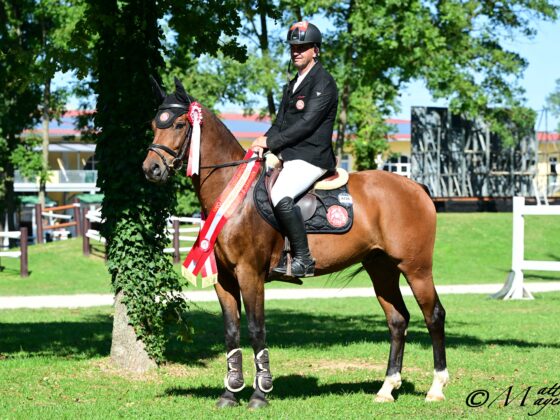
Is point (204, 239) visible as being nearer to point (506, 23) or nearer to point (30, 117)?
point (506, 23)

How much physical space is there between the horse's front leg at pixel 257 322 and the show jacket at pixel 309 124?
4.00 ft

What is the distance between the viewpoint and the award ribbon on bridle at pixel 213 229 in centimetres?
824

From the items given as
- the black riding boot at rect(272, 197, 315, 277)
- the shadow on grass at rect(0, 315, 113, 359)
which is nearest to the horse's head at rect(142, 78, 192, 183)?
the black riding boot at rect(272, 197, 315, 277)

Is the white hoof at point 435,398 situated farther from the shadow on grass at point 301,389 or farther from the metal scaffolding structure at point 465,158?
the metal scaffolding structure at point 465,158

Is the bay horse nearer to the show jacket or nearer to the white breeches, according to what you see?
the white breeches

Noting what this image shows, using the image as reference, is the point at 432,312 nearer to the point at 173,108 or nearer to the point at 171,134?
the point at 171,134

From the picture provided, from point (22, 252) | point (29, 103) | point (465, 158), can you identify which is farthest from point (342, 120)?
point (29, 103)

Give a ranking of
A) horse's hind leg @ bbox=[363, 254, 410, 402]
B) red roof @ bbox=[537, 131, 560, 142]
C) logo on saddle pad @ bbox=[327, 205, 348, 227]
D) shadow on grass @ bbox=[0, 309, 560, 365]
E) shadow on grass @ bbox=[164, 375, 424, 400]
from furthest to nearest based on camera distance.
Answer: red roof @ bbox=[537, 131, 560, 142] < shadow on grass @ bbox=[0, 309, 560, 365] < horse's hind leg @ bbox=[363, 254, 410, 402] < shadow on grass @ bbox=[164, 375, 424, 400] < logo on saddle pad @ bbox=[327, 205, 348, 227]

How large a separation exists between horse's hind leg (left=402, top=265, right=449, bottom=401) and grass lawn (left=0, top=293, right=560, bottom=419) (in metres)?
0.24

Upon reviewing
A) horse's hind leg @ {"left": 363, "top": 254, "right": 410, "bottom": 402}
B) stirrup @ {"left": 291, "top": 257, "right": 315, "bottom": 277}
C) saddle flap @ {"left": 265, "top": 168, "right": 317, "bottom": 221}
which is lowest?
horse's hind leg @ {"left": 363, "top": 254, "right": 410, "bottom": 402}

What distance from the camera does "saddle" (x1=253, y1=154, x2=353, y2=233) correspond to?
843 cm

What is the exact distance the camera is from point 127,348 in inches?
411

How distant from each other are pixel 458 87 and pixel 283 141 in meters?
28.1

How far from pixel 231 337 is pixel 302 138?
2045 mm
